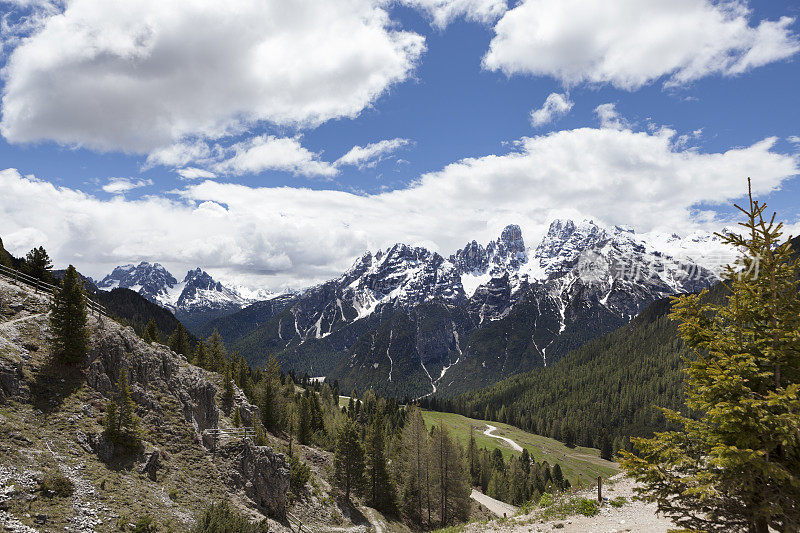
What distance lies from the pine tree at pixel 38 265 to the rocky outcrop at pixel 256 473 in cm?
3915

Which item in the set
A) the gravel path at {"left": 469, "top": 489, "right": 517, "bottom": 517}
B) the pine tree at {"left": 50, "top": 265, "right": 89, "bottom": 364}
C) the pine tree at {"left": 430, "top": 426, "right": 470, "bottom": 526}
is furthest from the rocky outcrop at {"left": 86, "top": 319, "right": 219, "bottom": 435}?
the gravel path at {"left": 469, "top": 489, "right": 517, "bottom": 517}

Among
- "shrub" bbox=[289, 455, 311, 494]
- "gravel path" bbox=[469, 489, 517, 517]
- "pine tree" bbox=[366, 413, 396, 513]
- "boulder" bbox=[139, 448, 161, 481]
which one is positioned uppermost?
"boulder" bbox=[139, 448, 161, 481]

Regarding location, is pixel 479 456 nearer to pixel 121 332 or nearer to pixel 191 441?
pixel 191 441

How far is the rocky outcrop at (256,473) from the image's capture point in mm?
38094

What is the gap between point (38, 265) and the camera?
54625 mm

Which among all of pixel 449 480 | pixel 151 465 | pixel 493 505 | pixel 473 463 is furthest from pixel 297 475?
pixel 473 463

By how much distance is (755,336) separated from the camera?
47.2 ft

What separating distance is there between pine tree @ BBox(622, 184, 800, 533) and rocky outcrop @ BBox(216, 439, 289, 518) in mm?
36366

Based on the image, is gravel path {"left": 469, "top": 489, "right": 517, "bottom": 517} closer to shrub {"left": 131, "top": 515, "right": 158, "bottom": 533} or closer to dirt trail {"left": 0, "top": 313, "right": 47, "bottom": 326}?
shrub {"left": 131, "top": 515, "right": 158, "bottom": 533}

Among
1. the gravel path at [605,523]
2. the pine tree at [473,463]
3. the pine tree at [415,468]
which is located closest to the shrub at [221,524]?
the gravel path at [605,523]

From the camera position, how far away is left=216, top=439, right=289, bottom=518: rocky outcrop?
3809 centimetres

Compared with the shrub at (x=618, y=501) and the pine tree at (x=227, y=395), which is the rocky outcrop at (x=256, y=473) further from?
the shrub at (x=618, y=501)

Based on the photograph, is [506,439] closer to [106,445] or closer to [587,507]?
[587,507]

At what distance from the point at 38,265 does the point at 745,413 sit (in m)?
75.8
